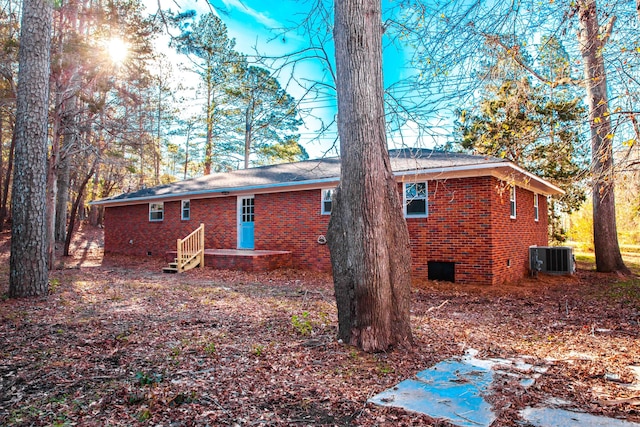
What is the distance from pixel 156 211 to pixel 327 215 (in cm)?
913

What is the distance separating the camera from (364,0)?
431 centimetres

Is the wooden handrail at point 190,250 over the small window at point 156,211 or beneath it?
beneath

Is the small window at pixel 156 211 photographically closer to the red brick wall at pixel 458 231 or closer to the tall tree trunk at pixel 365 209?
the red brick wall at pixel 458 231

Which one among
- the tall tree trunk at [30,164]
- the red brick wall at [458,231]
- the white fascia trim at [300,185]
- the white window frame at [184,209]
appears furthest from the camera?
the white window frame at [184,209]

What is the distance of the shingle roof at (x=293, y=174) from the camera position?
9.97 m

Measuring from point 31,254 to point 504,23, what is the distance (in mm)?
8190

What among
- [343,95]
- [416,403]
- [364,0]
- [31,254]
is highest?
[364,0]

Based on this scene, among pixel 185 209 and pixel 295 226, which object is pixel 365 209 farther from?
pixel 185 209

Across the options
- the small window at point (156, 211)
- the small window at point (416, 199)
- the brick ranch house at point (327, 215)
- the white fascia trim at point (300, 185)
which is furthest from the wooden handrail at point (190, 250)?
the small window at point (416, 199)

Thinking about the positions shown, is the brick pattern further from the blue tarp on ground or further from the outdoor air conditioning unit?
the blue tarp on ground

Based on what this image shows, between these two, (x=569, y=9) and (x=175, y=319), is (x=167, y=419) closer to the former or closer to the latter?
(x=175, y=319)

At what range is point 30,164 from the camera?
22.6 feet

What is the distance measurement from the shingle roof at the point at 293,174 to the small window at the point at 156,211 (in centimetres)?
55

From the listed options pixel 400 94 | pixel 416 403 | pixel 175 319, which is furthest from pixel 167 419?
pixel 400 94
